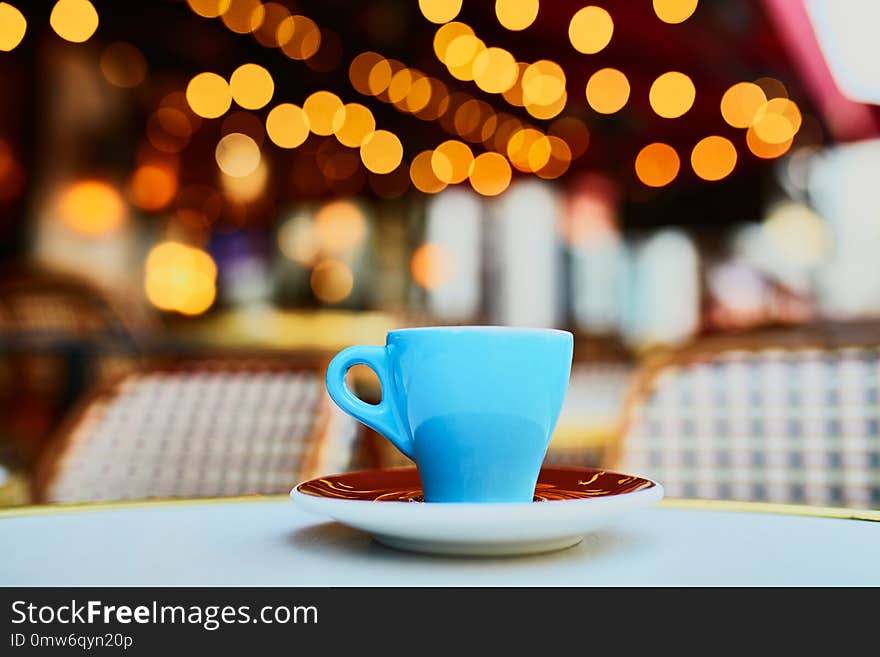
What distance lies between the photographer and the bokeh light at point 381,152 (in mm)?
11008

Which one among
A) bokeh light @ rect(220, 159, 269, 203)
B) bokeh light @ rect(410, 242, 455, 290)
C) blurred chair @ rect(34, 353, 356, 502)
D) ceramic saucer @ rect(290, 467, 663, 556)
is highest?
bokeh light @ rect(220, 159, 269, 203)

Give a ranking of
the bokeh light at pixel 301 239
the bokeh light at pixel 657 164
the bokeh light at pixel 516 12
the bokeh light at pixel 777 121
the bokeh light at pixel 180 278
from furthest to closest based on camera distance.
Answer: the bokeh light at pixel 301 239 < the bokeh light at pixel 657 164 < the bokeh light at pixel 180 278 < the bokeh light at pixel 777 121 < the bokeh light at pixel 516 12

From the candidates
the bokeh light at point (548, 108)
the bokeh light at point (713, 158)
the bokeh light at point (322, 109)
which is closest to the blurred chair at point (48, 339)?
the bokeh light at point (548, 108)

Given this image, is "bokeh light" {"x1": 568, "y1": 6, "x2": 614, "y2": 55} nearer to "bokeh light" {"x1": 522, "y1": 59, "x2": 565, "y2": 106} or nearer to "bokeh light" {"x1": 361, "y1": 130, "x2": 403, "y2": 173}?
"bokeh light" {"x1": 522, "y1": 59, "x2": 565, "y2": 106}

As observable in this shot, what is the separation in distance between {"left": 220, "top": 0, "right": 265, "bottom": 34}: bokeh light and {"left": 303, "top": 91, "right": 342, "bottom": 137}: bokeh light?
2.23 m

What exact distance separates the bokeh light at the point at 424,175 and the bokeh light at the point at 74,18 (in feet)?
18.9

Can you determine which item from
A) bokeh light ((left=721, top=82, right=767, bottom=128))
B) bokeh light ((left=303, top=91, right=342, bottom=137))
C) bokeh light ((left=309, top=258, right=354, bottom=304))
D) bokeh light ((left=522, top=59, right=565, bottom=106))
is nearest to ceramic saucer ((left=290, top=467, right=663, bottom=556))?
bokeh light ((left=522, top=59, right=565, bottom=106))

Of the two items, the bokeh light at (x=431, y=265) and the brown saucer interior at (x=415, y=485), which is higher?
the bokeh light at (x=431, y=265)

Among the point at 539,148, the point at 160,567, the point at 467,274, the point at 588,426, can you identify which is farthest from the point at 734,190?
the point at 160,567

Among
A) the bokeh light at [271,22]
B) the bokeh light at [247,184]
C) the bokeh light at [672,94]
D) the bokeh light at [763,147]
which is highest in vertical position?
the bokeh light at [271,22]

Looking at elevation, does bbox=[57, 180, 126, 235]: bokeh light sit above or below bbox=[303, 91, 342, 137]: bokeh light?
below

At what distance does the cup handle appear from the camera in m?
0.56

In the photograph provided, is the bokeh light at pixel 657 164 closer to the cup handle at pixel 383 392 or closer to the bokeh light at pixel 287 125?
the bokeh light at pixel 287 125
